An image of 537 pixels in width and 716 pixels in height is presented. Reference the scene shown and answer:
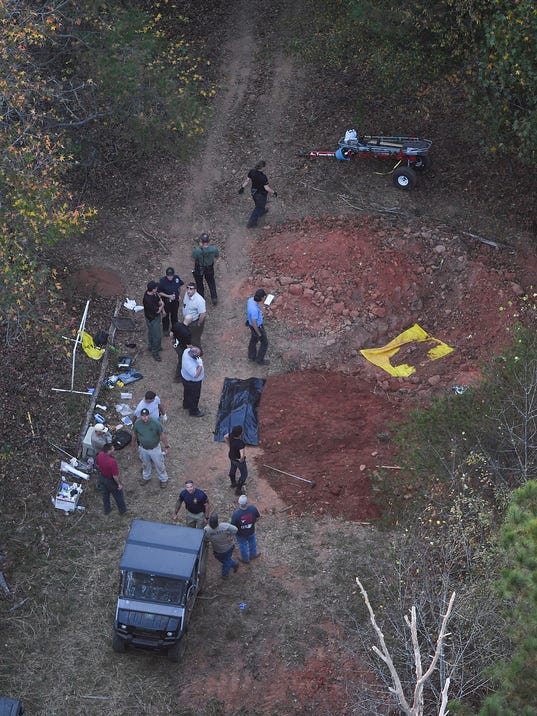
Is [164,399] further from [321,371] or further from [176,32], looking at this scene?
[176,32]

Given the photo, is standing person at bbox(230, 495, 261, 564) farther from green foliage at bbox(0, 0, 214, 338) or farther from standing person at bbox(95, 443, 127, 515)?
green foliage at bbox(0, 0, 214, 338)

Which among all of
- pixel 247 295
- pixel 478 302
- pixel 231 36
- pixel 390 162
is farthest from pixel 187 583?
pixel 231 36

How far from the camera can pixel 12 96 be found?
53.7ft

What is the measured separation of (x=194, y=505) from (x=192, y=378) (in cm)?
288

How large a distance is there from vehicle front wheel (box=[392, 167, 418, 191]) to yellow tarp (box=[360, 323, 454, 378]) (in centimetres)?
438

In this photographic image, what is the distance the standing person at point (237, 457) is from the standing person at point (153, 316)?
125 inches

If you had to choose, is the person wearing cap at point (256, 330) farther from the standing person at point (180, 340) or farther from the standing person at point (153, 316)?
the standing person at point (153, 316)

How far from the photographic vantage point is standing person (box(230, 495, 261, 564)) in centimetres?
1323

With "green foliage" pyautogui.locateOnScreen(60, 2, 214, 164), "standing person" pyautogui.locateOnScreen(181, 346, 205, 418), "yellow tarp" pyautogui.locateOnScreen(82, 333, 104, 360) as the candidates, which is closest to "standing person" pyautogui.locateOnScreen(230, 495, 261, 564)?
"standing person" pyautogui.locateOnScreen(181, 346, 205, 418)

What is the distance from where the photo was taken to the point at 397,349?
18406mm

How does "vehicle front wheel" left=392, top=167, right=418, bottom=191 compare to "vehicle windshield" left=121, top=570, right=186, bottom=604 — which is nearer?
"vehicle windshield" left=121, top=570, right=186, bottom=604

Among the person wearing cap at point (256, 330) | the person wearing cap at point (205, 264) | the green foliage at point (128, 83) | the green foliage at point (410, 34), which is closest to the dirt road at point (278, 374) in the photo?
the person wearing cap at point (256, 330)

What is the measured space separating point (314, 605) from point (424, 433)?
140 inches

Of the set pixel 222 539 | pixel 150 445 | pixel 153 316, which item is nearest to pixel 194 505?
pixel 222 539
